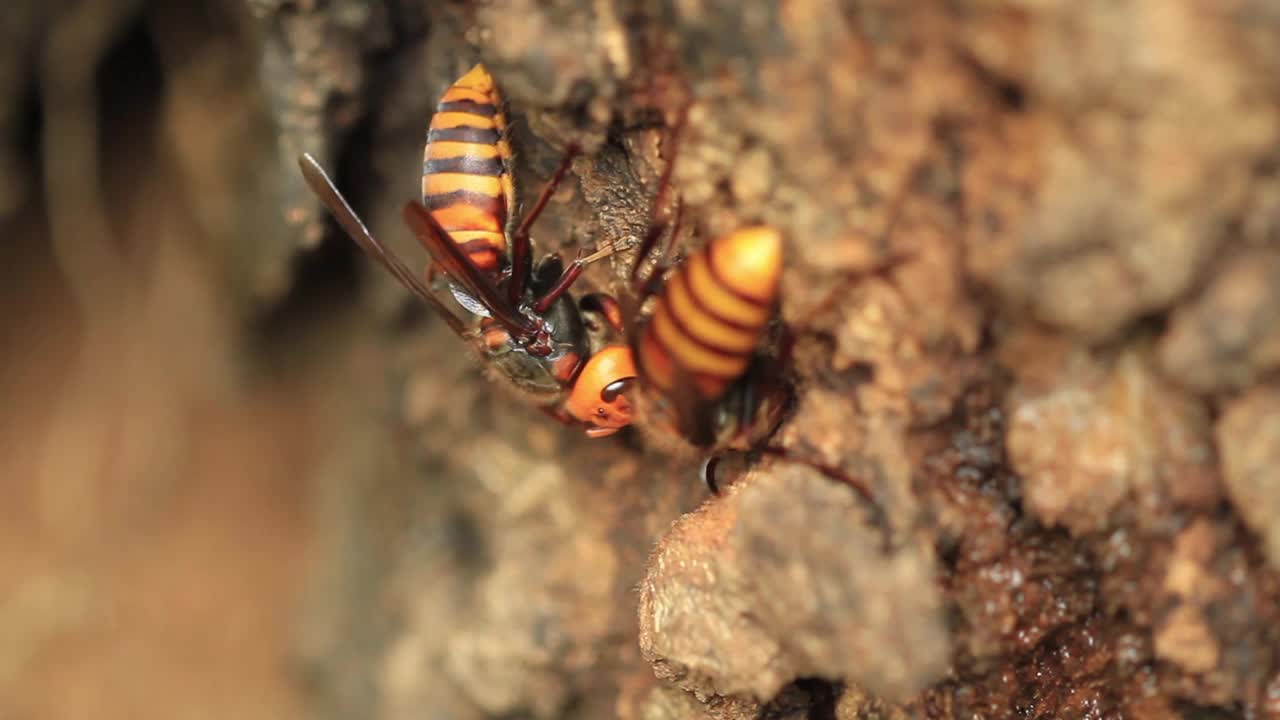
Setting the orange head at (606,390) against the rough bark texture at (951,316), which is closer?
the rough bark texture at (951,316)

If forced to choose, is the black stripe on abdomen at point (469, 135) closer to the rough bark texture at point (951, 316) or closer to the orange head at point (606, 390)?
the rough bark texture at point (951, 316)

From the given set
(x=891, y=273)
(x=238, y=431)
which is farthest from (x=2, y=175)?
(x=891, y=273)

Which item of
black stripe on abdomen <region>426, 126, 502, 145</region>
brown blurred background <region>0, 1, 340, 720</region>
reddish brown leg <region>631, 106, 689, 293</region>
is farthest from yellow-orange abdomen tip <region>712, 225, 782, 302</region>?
brown blurred background <region>0, 1, 340, 720</region>

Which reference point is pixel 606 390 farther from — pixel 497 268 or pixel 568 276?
pixel 497 268

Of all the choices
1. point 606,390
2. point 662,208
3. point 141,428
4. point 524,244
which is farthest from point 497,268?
point 141,428

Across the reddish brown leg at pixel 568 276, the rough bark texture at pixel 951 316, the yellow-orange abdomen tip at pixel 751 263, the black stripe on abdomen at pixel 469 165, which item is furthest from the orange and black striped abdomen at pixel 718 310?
the black stripe on abdomen at pixel 469 165

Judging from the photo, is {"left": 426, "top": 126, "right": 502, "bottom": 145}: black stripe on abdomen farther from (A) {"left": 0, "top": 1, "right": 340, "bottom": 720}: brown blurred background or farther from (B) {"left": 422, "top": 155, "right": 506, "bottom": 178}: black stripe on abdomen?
(A) {"left": 0, "top": 1, "right": 340, "bottom": 720}: brown blurred background
